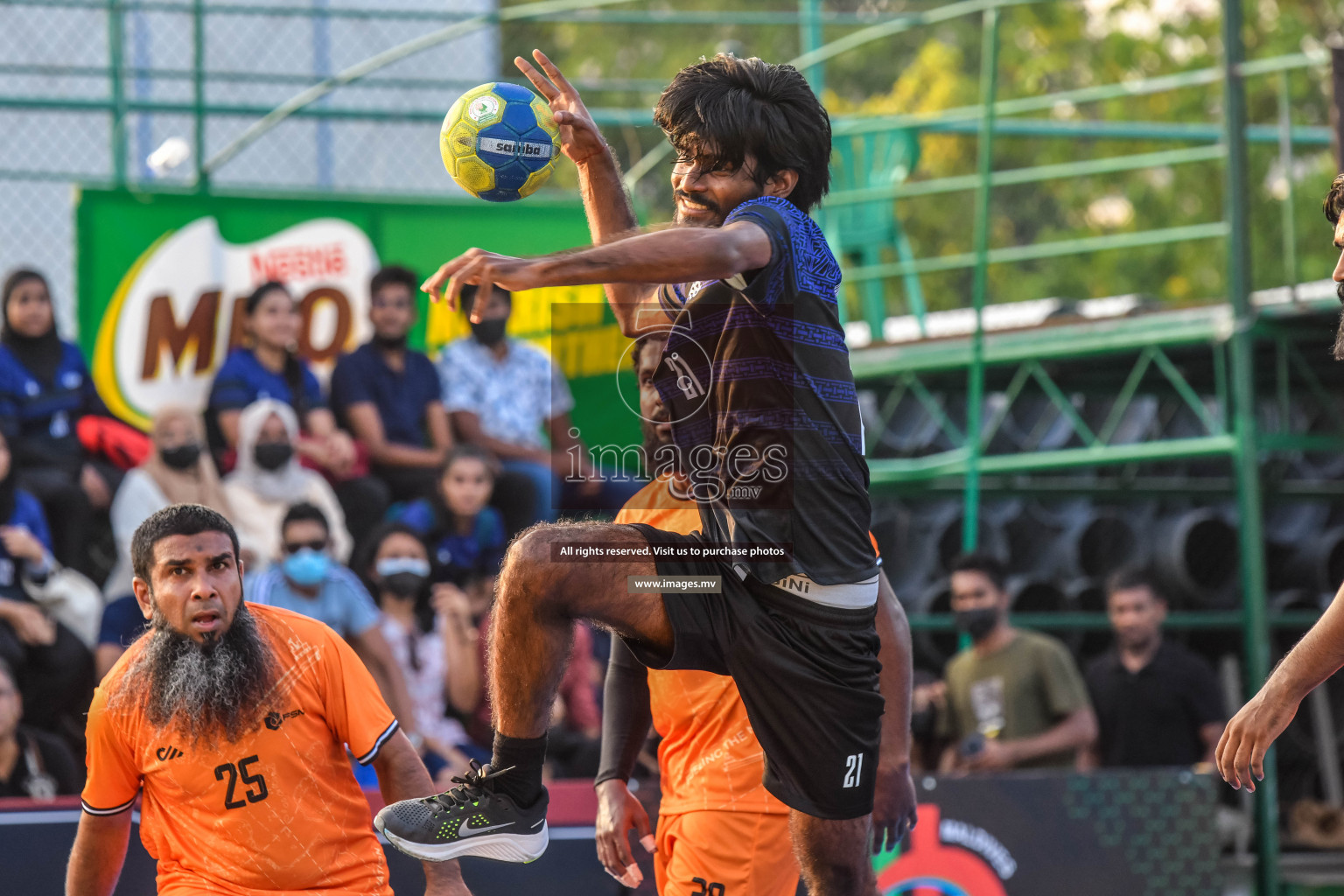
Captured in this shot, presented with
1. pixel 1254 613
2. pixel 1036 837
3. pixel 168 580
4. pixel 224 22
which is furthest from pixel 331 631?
pixel 224 22

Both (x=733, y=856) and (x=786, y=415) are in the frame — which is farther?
(x=733, y=856)

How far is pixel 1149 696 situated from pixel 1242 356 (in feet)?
7.38

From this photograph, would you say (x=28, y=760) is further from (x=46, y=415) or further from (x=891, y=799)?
(x=891, y=799)

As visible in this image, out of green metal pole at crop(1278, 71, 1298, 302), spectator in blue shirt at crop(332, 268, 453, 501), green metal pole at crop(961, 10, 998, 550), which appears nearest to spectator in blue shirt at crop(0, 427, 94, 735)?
spectator in blue shirt at crop(332, 268, 453, 501)

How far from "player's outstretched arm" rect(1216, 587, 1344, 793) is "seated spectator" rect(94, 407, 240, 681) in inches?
227

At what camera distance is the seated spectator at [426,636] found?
846 centimetres

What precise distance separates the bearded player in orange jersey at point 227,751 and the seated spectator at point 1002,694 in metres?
4.49

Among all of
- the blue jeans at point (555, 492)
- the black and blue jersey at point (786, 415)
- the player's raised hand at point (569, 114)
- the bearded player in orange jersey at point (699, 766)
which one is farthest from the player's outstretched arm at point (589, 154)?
the blue jeans at point (555, 492)

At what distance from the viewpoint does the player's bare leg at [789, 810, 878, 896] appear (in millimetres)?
4203

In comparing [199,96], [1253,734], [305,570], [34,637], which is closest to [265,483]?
[305,570]

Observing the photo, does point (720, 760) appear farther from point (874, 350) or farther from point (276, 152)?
point (276, 152)

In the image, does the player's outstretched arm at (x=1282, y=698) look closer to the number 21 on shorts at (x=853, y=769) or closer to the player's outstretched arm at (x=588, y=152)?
the number 21 on shorts at (x=853, y=769)

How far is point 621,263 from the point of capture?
3.61 metres

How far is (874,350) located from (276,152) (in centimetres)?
484
